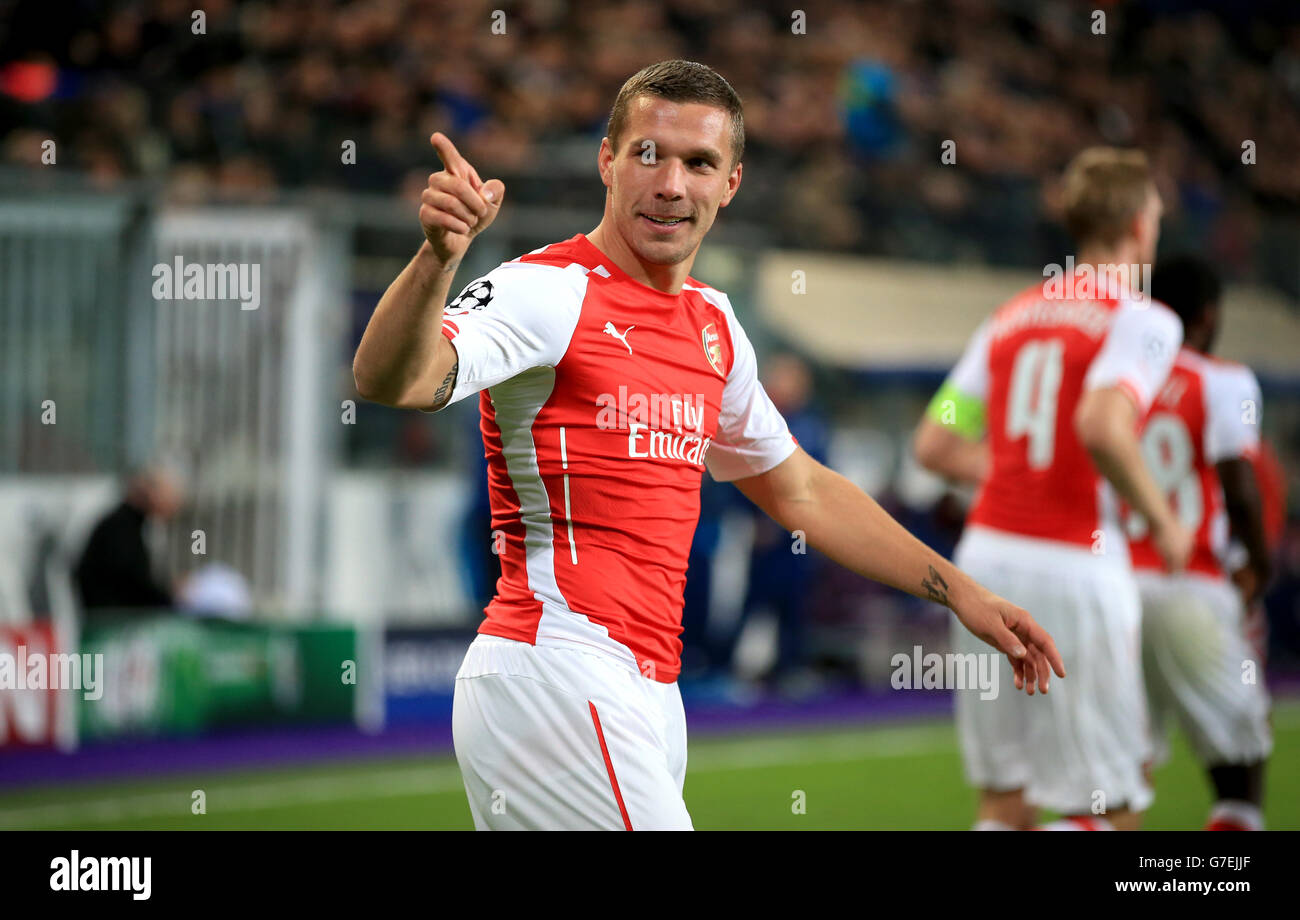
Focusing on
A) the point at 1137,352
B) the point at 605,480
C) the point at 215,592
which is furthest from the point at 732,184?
the point at 215,592

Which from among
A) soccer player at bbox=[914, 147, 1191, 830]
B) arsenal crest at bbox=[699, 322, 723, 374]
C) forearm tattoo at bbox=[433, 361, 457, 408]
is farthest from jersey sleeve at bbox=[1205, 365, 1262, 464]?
forearm tattoo at bbox=[433, 361, 457, 408]

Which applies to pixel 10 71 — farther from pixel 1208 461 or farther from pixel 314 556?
pixel 1208 461

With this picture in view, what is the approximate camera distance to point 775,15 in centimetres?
1839

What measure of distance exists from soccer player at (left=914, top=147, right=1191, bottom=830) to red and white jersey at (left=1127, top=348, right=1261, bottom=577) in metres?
0.82

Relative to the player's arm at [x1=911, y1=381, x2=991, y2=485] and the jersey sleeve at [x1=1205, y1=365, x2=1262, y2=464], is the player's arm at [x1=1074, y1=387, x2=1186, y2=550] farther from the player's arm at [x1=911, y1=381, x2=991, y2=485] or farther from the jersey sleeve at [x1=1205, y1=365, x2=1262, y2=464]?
the jersey sleeve at [x1=1205, y1=365, x2=1262, y2=464]

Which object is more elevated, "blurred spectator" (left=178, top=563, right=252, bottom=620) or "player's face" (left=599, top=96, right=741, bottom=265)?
"player's face" (left=599, top=96, right=741, bottom=265)

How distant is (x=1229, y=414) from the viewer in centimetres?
578

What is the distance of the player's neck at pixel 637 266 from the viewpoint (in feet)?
A: 11.0

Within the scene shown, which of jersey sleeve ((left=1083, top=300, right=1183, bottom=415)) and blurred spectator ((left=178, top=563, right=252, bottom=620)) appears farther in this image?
blurred spectator ((left=178, top=563, right=252, bottom=620))

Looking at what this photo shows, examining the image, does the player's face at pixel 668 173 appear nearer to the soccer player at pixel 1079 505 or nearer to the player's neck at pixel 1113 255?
the soccer player at pixel 1079 505

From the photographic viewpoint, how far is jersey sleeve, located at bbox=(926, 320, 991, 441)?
5.41 meters

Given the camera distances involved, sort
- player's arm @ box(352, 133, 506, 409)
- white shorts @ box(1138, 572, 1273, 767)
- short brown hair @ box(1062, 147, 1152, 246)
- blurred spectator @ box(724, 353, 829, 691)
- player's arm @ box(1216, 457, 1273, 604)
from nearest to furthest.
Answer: player's arm @ box(352, 133, 506, 409), short brown hair @ box(1062, 147, 1152, 246), player's arm @ box(1216, 457, 1273, 604), white shorts @ box(1138, 572, 1273, 767), blurred spectator @ box(724, 353, 829, 691)

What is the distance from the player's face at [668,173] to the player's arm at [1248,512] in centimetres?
327
